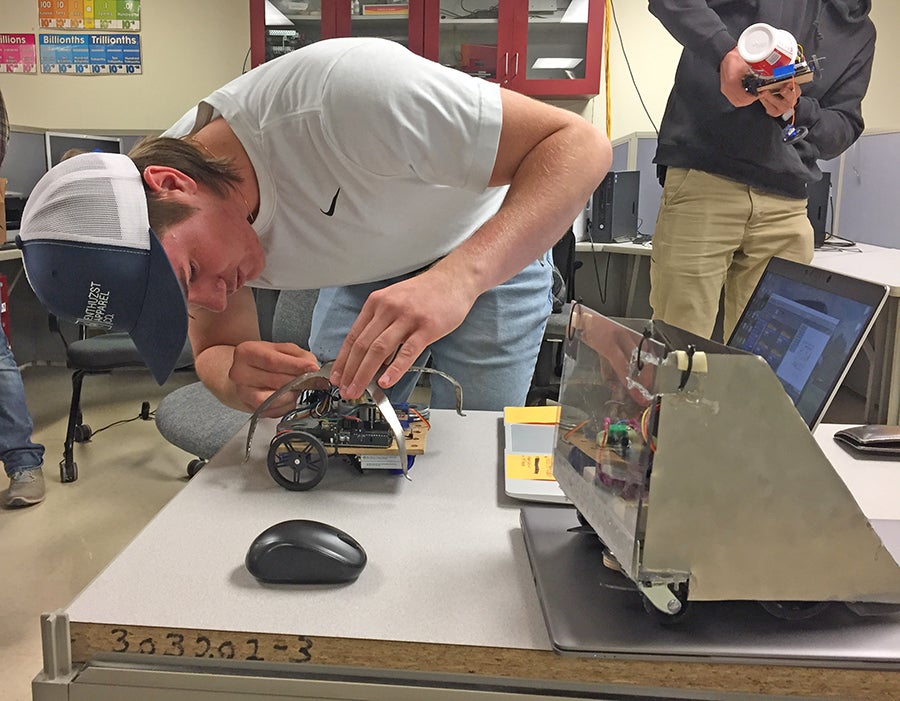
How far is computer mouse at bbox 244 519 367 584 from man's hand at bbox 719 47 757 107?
1.47 metres

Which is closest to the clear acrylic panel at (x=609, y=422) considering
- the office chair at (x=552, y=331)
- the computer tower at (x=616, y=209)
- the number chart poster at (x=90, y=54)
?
the office chair at (x=552, y=331)

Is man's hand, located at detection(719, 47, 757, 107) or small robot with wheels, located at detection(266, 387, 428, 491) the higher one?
man's hand, located at detection(719, 47, 757, 107)

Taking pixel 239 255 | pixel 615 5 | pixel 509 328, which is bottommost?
pixel 509 328

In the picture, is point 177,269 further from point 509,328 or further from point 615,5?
point 615,5

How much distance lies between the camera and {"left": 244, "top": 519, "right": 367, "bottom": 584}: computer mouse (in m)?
0.60

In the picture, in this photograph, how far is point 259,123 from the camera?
3.14 feet

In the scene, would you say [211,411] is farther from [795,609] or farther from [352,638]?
[795,609]

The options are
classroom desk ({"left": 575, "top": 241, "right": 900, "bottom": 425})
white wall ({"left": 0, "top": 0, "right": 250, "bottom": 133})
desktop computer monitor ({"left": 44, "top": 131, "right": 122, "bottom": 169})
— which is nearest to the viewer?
classroom desk ({"left": 575, "top": 241, "right": 900, "bottom": 425})

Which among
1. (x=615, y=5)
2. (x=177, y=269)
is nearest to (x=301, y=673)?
(x=177, y=269)

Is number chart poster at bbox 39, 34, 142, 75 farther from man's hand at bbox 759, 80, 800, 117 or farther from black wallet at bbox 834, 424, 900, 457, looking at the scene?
black wallet at bbox 834, 424, 900, 457

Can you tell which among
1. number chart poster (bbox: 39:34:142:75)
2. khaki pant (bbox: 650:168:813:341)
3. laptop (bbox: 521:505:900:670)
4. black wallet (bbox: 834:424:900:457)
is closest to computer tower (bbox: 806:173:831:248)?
khaki pant (bbox: 650:168:813:341)

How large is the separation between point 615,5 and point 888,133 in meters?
1.82

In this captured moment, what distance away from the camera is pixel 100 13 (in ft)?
13.9

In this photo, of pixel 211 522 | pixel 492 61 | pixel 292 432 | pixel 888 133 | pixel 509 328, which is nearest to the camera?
pixel 211 522
